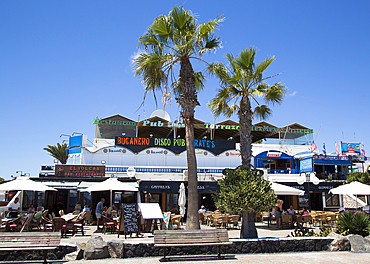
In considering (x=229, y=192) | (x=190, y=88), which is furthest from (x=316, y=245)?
(x=190, y=88)

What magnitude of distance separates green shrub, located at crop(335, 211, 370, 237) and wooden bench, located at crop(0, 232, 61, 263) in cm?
840

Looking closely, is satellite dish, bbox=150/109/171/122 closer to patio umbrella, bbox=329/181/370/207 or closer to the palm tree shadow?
patio umbrella, bbox=329/181/370/207

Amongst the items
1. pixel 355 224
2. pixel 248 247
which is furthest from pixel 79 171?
pixel 355 224

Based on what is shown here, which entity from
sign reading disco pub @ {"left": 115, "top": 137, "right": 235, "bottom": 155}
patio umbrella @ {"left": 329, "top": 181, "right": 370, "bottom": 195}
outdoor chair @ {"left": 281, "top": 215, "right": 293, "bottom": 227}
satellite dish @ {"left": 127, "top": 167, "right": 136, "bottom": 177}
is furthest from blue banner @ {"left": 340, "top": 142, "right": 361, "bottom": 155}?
satellite dish @ {"left": 127, "top": 167, "right": 136, "bottom": 177}

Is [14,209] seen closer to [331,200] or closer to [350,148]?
[331,200]

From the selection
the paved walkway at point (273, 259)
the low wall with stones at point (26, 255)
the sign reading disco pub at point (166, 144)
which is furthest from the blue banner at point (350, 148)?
the low wall with stones at point (26, 255)

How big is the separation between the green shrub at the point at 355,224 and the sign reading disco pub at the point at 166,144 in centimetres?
1567

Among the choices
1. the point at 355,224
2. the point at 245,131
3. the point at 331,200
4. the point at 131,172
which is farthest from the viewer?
the point at 331,200

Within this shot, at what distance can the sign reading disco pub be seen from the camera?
24.5 m

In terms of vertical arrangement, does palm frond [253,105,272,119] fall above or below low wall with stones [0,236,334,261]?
above

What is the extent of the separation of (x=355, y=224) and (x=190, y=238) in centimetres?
563

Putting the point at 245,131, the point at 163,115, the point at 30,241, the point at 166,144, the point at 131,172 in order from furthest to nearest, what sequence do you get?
the point at 163,115 → the point at 166,144 → the point at 131,172 → the point at 245,131 → the point at 30,241

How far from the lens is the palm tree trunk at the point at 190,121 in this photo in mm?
10260

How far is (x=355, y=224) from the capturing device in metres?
9.89
